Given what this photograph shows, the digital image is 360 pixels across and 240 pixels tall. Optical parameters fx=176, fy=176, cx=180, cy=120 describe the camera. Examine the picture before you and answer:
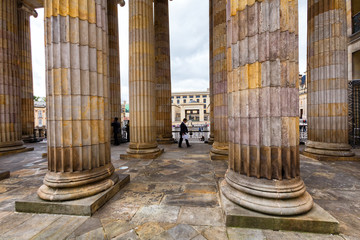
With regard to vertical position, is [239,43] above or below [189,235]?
above

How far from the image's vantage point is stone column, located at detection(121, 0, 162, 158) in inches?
332

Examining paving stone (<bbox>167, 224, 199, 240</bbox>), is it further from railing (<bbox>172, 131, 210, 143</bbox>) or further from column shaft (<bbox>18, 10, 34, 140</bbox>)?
column shaft (<bbox>18, 10, 34, 140</bbox>)

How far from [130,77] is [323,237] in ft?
28.0

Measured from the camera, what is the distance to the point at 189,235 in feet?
9.39

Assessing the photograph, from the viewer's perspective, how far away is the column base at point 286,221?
2.87 metres

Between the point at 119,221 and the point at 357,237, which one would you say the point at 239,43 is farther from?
the point at 119,221

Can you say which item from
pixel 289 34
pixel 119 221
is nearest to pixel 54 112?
pixel 119 221

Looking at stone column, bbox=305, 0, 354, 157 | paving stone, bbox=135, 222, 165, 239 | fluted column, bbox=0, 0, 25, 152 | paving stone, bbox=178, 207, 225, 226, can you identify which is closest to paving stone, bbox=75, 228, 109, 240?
paving stone, bbox=135, 222, 165, 239

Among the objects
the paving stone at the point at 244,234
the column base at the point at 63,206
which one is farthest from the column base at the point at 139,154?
the paving stone at the point at 244,234

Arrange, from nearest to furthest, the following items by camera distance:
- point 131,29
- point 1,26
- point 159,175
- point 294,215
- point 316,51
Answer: point 294,215 → point 159,175 → point 316,51 → point 131,29 → point 1,26

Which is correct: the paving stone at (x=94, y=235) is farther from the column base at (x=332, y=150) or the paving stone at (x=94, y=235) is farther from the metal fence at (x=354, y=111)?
the metal fence at (x=354, y=111)

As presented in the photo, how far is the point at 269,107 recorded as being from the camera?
327 cm

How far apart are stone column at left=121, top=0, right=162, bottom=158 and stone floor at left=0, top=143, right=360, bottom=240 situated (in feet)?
8.79

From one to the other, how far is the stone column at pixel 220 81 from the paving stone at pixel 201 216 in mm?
4373
